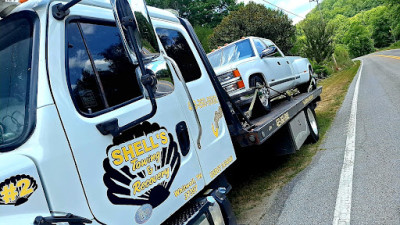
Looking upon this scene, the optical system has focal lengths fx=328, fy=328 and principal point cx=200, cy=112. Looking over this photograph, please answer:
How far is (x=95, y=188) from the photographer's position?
1.95m

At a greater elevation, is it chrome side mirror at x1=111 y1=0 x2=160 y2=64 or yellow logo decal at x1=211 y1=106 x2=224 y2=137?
chrome side mirror at x1=111 y1=0 x2=160 y2=64

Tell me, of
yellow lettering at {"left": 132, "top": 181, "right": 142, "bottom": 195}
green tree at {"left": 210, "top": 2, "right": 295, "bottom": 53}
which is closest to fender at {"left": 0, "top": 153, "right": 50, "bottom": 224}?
yellow lettering at {"left": 132, "top": 181, "right": 142, "bottom": 195}

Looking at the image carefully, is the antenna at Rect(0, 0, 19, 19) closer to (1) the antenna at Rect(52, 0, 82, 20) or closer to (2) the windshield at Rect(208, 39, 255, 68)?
(1) the antenna at Rect(52, 0, 82, 20)

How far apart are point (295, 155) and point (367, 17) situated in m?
135

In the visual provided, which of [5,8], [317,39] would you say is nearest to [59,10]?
Result: [5,8]

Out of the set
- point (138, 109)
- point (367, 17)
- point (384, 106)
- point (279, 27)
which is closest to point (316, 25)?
point (279, 27)

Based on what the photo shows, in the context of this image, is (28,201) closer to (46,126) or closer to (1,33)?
(46,126)

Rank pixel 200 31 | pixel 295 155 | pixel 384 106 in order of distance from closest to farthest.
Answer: pixel 295 155 → pixel 384 106 → pixel 200 31

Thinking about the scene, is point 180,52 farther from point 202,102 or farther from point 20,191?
point 20,191

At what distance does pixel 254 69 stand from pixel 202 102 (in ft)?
10.1

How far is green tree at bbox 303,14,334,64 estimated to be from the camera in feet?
93.5

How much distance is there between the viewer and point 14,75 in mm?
1917

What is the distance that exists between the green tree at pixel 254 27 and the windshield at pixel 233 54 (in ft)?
45.1

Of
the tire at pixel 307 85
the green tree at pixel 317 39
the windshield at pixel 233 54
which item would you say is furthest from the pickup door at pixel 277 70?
the green tree at pixel 317 39
